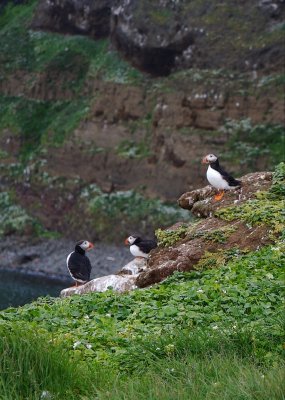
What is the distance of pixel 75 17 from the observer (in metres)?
72.6

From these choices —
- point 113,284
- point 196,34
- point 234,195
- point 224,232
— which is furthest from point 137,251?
point 196,34

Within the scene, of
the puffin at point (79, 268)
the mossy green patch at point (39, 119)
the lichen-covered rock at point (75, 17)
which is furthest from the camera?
the lichen-covered rock at point (75, 17)

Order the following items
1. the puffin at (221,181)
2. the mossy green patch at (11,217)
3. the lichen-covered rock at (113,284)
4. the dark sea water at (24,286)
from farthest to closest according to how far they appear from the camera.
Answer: the mossy green patch at (11,217) < the dark sea water at (24,286) < the puffin at (221,181) < the lichen-covered rock at (113,284)

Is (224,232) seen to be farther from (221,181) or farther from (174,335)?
(174,335)

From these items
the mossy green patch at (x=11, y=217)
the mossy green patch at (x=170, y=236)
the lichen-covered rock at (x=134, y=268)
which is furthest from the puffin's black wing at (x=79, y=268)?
the mossy green patch at (x=11, y=217)

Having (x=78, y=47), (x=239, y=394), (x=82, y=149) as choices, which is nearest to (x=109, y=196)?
(x=82, y=149)

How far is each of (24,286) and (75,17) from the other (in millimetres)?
28912

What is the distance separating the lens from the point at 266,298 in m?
14.0

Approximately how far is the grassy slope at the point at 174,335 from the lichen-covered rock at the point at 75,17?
55404 millimetres

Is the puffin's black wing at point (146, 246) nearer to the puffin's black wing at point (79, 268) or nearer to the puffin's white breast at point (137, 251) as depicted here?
the puffin's white breast at point (137, 251)

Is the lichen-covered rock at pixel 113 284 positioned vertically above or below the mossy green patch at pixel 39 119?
below

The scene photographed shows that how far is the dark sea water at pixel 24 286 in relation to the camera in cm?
4462

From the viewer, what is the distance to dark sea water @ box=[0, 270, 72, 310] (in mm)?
44622

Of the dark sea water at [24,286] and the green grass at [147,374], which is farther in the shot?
the dark sea water at [24,286]
